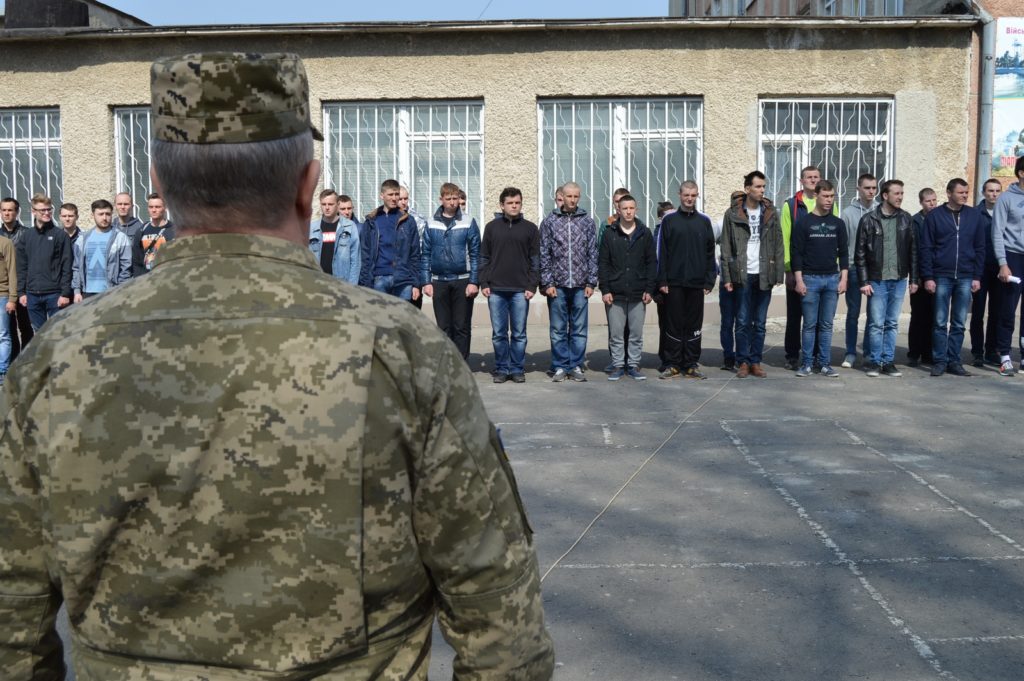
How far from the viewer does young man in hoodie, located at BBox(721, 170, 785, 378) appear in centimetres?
1093

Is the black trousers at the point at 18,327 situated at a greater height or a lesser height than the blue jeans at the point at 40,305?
lesser

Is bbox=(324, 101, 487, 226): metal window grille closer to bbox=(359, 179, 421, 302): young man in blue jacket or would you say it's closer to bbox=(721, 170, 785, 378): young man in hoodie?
bbox=(359, 179, 421, 302): young man in blue jacket

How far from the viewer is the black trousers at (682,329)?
1098cm

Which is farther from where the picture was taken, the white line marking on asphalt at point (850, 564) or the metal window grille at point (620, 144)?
the metal window grille at point (620, 144)

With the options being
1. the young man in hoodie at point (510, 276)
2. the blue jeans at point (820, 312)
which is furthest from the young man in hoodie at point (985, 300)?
the young man in hoodie at point (510, 276)

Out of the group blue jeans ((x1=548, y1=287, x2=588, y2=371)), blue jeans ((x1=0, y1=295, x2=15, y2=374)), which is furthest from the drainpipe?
blue jeans ((x1=0, y1=295, x2=15, y2=374))

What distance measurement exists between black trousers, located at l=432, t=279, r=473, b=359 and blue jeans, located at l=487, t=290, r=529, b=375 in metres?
0.26

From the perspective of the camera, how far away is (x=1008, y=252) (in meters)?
11.0

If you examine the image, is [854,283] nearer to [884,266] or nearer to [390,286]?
[884,266]

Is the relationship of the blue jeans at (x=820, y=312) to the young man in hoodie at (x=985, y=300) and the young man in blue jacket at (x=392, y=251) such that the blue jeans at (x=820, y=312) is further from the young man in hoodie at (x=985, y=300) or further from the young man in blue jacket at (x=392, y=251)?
Result: the young man in blue jacket at (x=392, y=251)

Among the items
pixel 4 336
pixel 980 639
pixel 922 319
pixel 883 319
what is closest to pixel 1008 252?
pixel 922 319

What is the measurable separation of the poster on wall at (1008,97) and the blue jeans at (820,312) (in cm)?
444

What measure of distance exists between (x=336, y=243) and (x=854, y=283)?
506 cm

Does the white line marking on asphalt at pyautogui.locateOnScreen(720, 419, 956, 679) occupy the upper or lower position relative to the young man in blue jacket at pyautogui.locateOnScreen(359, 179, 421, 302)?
lower
